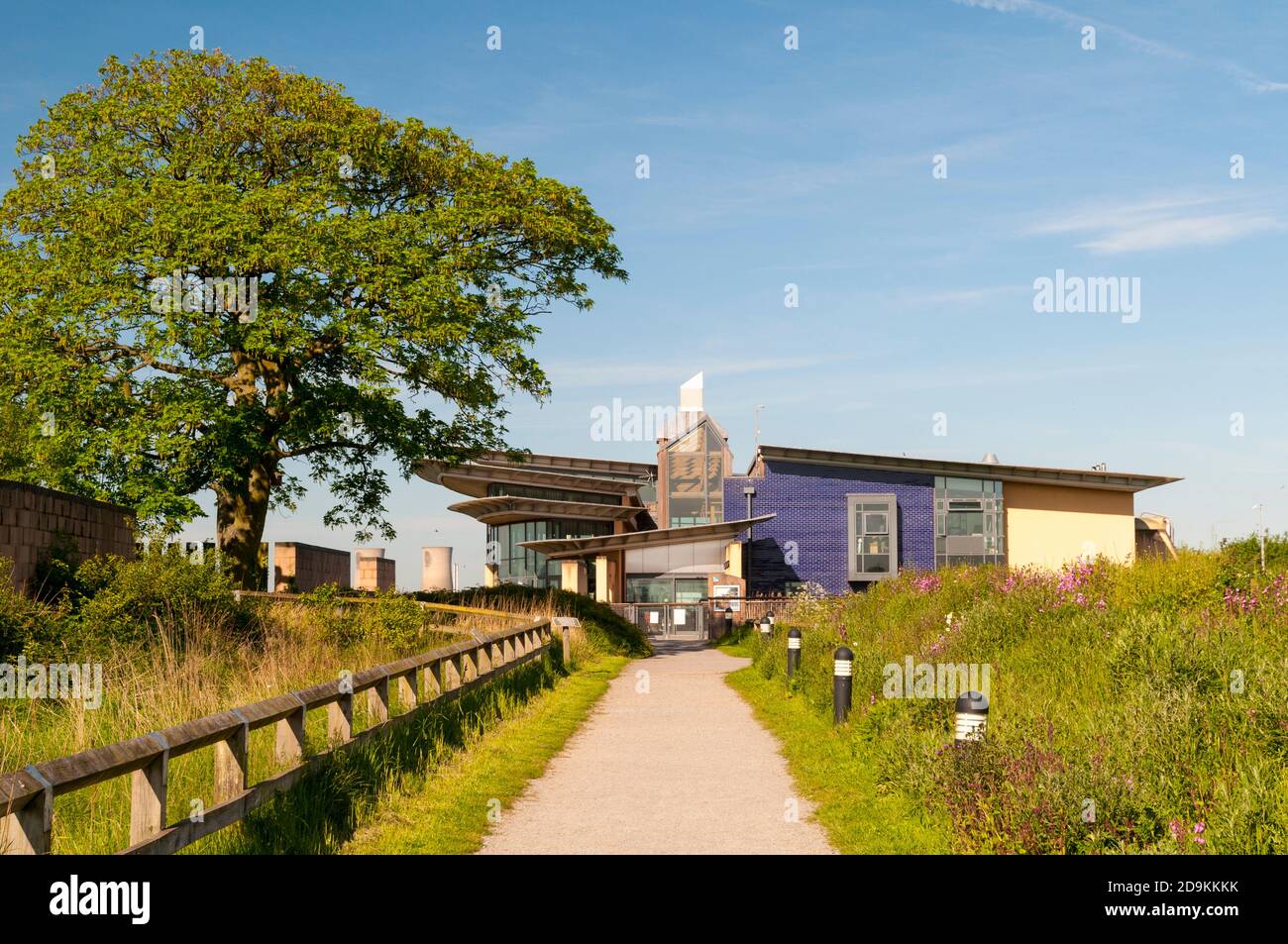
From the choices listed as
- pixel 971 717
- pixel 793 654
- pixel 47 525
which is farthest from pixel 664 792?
pixel 47 525

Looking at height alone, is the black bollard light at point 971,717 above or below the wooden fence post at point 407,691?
above

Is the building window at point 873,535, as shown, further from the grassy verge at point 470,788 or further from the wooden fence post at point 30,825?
the wooden fence post at point 30,825

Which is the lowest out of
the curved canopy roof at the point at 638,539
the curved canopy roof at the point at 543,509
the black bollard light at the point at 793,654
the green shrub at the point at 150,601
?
the black bollard light at the point at 793,654

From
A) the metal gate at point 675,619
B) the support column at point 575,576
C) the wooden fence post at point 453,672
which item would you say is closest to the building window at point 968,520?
the metal gate at point 675,619

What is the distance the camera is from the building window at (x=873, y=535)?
183ft

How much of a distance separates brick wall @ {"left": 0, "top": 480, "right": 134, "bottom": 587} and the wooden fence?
8.02 meters

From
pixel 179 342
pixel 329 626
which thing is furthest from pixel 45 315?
pixel 329 626

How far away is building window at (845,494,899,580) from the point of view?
55.7 m

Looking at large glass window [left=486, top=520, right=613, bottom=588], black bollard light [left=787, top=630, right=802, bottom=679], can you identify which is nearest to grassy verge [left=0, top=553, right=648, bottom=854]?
black bollard light [left=787, top=630, right=802, bottom=679]

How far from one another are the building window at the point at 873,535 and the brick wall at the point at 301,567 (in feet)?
81.1

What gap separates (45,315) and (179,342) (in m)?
2.85

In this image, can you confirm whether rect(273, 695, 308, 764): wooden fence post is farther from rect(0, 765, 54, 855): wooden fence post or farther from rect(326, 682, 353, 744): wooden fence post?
rect(0, 765, 54, 855): wooden fence post
